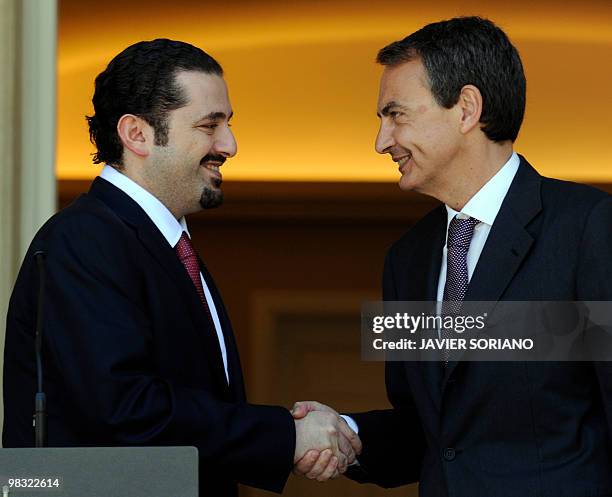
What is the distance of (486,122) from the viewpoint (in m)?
2.85

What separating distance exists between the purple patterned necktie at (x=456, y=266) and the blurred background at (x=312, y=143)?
1950mm

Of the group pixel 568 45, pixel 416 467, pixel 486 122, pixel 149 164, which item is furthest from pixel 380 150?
pixel 568 45

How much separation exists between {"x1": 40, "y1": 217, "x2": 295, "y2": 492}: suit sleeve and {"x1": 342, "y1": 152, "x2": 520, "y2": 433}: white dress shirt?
0.48 metres

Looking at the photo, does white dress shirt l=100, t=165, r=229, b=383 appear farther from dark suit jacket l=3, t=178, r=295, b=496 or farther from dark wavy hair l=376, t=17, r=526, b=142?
dark wavy hair l=376, t=17, r=526, b=142

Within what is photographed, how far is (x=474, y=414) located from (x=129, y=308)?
641 millimetres

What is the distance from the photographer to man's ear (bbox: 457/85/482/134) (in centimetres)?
286

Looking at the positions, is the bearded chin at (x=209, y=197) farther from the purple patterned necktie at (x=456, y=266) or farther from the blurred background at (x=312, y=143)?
the blurred background at (x=312, y=143)

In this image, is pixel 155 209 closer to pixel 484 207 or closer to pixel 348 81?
pixel 484 207

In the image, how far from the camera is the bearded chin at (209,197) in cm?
288

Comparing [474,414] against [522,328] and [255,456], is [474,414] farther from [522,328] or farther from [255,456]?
[255,456]

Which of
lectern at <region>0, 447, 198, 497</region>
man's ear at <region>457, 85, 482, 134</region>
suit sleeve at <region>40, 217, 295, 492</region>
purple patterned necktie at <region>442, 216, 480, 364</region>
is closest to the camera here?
lectern at <region>0, 447, 198, 497</region>

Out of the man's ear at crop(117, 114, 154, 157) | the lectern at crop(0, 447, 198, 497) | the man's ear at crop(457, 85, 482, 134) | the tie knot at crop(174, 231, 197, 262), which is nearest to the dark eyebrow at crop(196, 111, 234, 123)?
the man's ear at crop(117, 114, 154, 157)

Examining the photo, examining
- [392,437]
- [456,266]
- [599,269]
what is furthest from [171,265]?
[599,269]

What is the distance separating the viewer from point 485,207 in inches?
110
